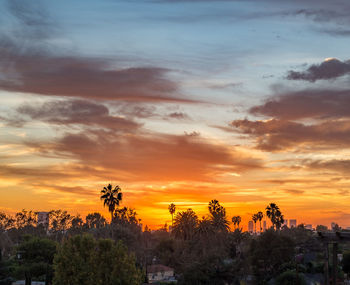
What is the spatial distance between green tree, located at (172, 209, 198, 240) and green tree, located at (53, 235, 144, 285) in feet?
316

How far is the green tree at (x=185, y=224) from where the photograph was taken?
507ft

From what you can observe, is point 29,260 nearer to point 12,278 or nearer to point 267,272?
point 12,278

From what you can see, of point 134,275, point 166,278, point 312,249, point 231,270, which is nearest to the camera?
point 134,275

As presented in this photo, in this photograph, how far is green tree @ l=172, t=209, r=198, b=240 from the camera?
154 m

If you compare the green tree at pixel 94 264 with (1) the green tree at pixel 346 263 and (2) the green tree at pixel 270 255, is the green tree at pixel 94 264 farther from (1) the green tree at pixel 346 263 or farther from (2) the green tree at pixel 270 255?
(2) the green tree at pixel 270 255

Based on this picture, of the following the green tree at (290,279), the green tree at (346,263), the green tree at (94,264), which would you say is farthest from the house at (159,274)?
the green tree at (94,264)

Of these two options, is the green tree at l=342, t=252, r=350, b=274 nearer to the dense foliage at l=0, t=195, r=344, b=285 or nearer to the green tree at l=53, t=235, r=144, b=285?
the dense foliage at l=0, t=195, r=344, b=285

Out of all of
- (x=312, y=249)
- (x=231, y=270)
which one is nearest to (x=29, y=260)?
(x=231, y=270)

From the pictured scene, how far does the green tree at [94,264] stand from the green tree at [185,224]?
96189mm

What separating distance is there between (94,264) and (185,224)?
330ft

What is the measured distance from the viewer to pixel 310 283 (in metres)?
77.4

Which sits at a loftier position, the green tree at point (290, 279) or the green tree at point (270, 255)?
the green tree at point (270, 255)

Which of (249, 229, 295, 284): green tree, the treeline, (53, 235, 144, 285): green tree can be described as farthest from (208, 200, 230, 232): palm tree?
(53, 235, 144, 285): green tree

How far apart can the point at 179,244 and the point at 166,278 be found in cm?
2362
